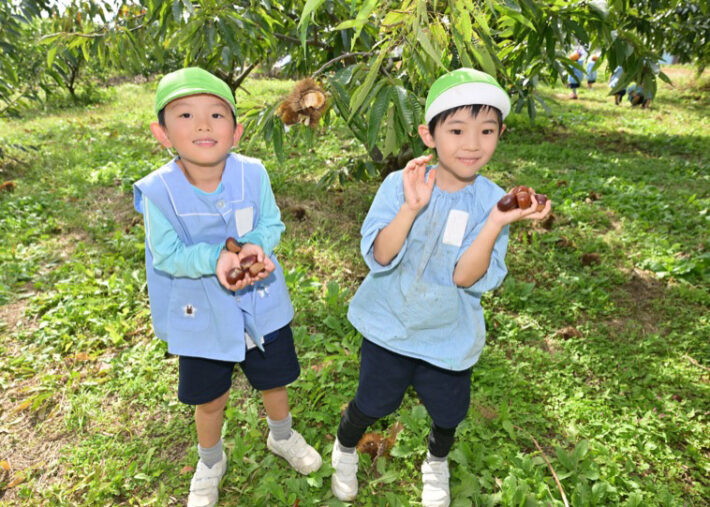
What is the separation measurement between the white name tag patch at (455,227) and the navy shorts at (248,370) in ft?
2.45

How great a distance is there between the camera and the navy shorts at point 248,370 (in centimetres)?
157

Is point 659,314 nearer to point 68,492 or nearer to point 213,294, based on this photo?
point 213,294

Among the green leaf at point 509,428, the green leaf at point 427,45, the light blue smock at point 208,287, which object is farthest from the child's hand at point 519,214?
the green leaf at point 509,428

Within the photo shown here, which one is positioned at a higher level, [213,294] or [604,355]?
[213,294]

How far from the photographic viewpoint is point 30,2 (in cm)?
371

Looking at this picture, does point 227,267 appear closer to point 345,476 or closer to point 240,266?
point 240,266

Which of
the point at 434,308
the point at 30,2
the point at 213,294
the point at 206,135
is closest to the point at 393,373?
the point at 434,308

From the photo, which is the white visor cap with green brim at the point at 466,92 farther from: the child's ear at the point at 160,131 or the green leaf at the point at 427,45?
the child's ear at the point at 160,131

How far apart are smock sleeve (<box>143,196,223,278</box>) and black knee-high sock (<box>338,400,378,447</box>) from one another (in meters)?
0.79

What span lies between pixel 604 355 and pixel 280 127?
7.38 ft

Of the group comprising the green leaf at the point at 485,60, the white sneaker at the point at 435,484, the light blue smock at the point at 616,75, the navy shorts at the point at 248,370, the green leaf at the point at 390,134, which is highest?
the green leaf at the point at 485,60

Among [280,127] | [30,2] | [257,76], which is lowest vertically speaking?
[257,76]

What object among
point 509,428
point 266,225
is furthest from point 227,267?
point 509,428

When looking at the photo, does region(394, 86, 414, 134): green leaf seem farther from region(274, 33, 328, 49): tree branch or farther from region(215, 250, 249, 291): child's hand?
region(274, 33, 328, 49): tree branch
